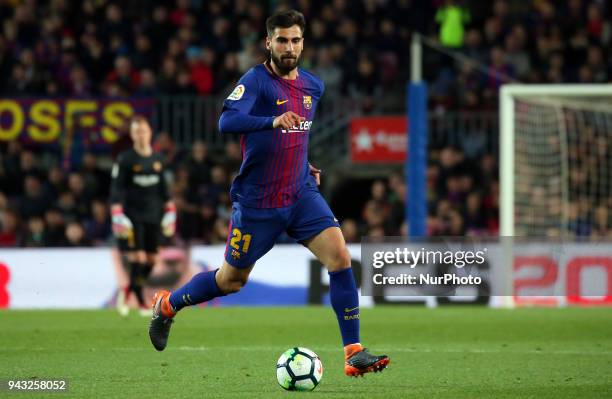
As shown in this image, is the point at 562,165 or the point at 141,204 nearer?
the point at 141,204

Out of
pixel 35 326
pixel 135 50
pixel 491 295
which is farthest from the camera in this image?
pixel 135 50

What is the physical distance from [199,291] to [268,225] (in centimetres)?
67

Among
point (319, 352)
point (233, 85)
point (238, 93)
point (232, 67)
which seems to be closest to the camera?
point (238, 93)

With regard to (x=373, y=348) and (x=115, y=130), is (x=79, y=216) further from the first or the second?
(x=373, y=348)

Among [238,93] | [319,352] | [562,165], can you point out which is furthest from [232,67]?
[238,93]

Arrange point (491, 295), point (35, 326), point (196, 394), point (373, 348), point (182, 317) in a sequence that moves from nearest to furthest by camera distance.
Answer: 1. point (196, 394)
2. point (373, 348)
3. point (35, 326)
4. point (182, 317)
5. point (491, 295)

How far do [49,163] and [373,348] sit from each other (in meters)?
10.3

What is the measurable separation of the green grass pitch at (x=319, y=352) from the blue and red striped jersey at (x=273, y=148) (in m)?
1.11

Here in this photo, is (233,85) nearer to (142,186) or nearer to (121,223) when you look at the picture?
(142,186)

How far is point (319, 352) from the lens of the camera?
29.9 feet

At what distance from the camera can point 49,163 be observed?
1853 cm

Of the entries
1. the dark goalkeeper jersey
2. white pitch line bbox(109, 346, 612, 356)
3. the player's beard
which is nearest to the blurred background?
the dark goalkeeper jersey

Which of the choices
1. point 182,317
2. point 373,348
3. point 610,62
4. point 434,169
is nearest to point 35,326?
point 182,317

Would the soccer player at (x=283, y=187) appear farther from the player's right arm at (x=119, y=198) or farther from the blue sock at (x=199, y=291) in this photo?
the player's right arm at (x=119, y=198)
